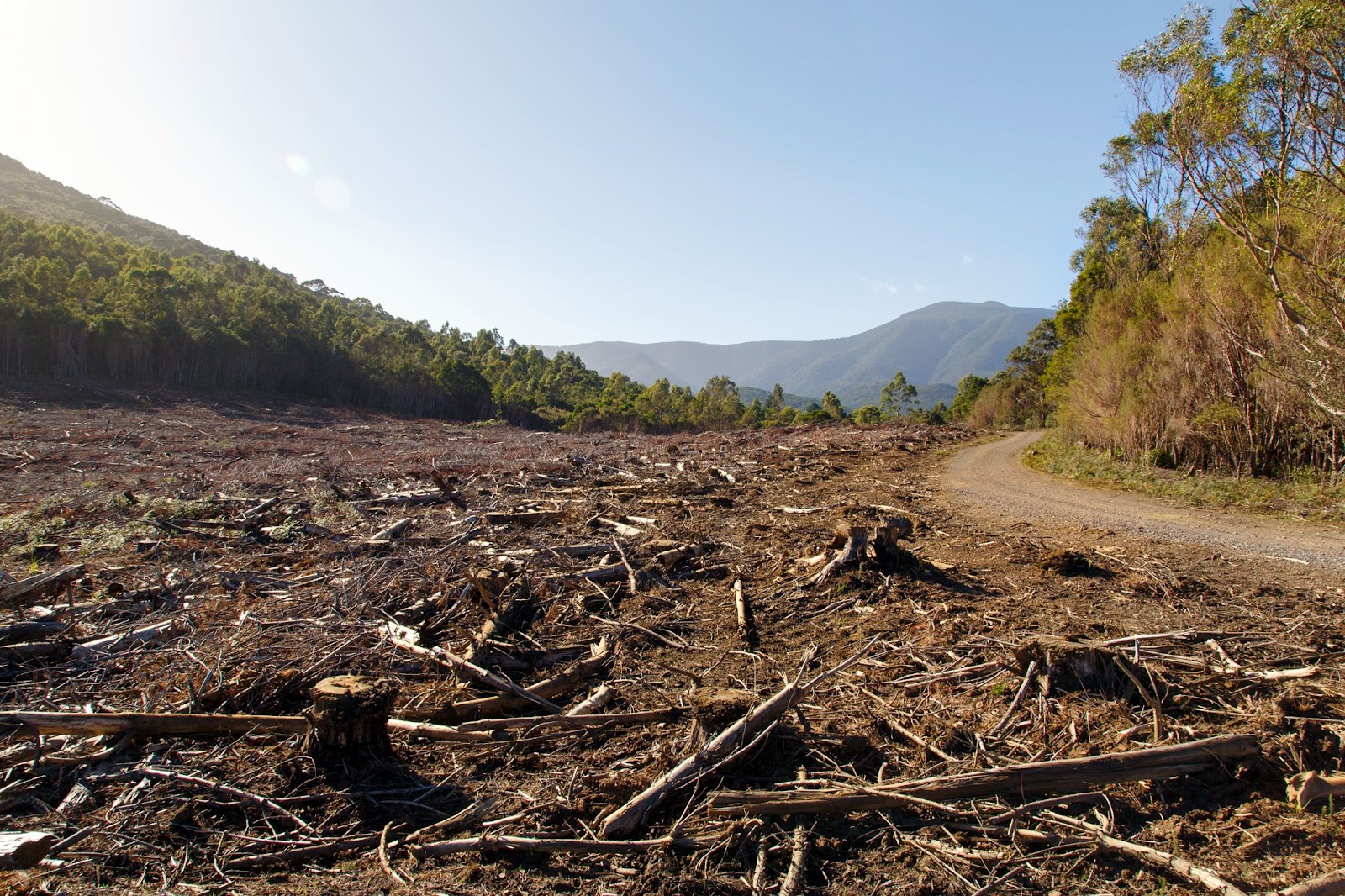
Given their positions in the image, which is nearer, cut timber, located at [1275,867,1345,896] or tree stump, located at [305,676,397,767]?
cut timber, located at [1275,867,1345,896]

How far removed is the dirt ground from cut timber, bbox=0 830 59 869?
0.36ft

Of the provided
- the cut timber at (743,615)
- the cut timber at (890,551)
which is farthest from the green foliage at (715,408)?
the cut timber at (743,615)

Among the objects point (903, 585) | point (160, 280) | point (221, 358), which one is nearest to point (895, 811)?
point (903, 585)

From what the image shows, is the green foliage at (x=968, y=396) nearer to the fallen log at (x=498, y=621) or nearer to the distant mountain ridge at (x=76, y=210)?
the fallen log at (x=498, y=621)

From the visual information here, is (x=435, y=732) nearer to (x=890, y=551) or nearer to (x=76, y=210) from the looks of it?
(x=890, y=551)

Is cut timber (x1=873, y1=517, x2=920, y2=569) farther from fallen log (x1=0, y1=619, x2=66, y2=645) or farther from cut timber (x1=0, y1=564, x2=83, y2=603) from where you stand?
cut timber (x1=0, y1=564, x2=83, y2=603)

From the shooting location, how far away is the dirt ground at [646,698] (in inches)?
110

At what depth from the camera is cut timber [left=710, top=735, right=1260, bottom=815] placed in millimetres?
3057

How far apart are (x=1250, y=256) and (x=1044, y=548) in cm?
1039

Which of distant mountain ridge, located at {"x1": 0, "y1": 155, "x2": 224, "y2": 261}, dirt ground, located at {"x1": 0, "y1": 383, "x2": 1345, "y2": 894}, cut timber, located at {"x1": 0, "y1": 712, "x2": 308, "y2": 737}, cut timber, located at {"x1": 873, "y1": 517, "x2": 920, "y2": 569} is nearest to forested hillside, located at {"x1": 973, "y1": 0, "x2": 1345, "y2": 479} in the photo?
dirt ground, located at {"x1": 0, "y1": 383, "x2": 1345, "y2": 894}

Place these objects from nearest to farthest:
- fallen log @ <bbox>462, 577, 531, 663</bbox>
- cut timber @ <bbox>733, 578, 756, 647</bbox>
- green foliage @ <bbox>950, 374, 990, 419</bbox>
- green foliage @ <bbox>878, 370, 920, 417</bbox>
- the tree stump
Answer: the tree stump, fallen log @ <bbox>462, 577, 531, 663</bbox>, cut timber @ <bbox>733, 578, 756, 647</bbox>, green foliage @ <bbox>950, 374, 990, 419</bbox>, green foliage @ <bbox>878, 370, 920, 417</bbox>

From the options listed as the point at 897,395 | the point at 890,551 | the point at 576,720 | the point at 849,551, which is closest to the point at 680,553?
the point at 849,551

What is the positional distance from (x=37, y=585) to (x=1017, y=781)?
7783mm

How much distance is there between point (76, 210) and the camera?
402ft
